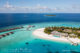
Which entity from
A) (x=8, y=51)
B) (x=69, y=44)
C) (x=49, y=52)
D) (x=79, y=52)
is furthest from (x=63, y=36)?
(x=8, y=51)

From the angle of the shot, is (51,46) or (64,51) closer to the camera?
(64,51)

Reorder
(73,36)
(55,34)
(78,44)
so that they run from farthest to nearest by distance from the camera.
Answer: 1. (55,34)
2. (73,36)
3. (78,44)

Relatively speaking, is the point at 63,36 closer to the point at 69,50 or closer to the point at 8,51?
the point at 69,50

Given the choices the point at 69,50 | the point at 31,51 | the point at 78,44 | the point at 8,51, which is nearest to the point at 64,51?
the point at 69,50

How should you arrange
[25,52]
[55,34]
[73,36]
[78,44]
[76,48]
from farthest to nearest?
[55,34] < [73,36] < [78,44] < [76,48] < [25,52]

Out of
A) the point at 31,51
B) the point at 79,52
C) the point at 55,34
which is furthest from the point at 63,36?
the point at 31,51

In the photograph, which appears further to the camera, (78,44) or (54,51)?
(78,44)

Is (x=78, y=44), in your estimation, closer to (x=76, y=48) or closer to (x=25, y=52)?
(x=76, y=48)

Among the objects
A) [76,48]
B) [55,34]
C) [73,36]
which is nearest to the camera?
[76,48]

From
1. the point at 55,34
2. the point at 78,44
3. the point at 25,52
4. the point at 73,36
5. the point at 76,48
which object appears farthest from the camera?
the point at 55,34
